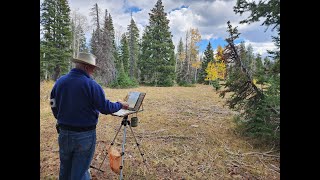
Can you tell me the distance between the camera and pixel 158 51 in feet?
90.9

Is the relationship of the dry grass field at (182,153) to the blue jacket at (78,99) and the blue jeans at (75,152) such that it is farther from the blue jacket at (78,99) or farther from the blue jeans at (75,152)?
the blue jacket at (78,99)

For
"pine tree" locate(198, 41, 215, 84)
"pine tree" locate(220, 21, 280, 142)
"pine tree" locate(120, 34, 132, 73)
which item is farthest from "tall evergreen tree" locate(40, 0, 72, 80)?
"pine tree" locate(198, 41, 215, 84)

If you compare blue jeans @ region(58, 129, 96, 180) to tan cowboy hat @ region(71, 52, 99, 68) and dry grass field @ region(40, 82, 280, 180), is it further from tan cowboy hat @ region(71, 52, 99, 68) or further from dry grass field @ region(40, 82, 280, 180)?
dry grass field @ region(40, 82, 280, 180)

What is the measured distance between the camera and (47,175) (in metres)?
3.78

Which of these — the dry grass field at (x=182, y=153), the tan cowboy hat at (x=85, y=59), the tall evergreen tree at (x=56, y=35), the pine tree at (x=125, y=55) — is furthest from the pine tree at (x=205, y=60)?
the tan cowboy hat at (x=85, y=59)

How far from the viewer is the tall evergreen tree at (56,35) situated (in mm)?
19891

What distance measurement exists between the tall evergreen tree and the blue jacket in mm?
19692

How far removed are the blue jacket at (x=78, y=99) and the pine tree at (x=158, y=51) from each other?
24.4 m

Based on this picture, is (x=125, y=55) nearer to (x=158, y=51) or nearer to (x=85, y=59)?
(x=158, y=51)

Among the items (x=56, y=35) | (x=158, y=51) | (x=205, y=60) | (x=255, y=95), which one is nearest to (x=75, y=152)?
(x=255, y=95)

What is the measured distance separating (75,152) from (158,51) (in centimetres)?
2584

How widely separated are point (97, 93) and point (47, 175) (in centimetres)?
237

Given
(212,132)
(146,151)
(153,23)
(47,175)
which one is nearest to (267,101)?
(212,132)
